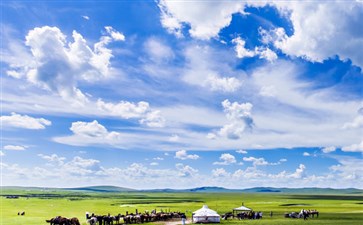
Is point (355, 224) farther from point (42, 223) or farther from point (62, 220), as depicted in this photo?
point (42, 223)

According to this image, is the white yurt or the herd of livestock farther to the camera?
the white yurt

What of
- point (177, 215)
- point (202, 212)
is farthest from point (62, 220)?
point (177, 215)

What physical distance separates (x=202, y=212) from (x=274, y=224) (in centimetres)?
1331

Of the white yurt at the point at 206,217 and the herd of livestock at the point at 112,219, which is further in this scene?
the white yurt at the point at 206,217

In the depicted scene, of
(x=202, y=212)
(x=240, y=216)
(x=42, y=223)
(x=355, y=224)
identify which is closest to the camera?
(x=355, y=224)

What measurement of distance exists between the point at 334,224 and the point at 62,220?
4039 cm

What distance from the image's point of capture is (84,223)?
6819 centimetres

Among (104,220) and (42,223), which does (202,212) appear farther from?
A: (42,223)

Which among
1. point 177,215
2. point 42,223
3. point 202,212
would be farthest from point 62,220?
point 177,215

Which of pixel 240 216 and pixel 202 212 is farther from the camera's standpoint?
pixel 240 216

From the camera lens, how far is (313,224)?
6119 cm

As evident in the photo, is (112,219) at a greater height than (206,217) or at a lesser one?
lesser

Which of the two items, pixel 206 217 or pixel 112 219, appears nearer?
pixel 112 219

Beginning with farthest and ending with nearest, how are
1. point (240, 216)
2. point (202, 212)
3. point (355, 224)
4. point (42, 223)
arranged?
point (240, 216) → point (202, 212) → point (42, 223) → point (355, 224)
